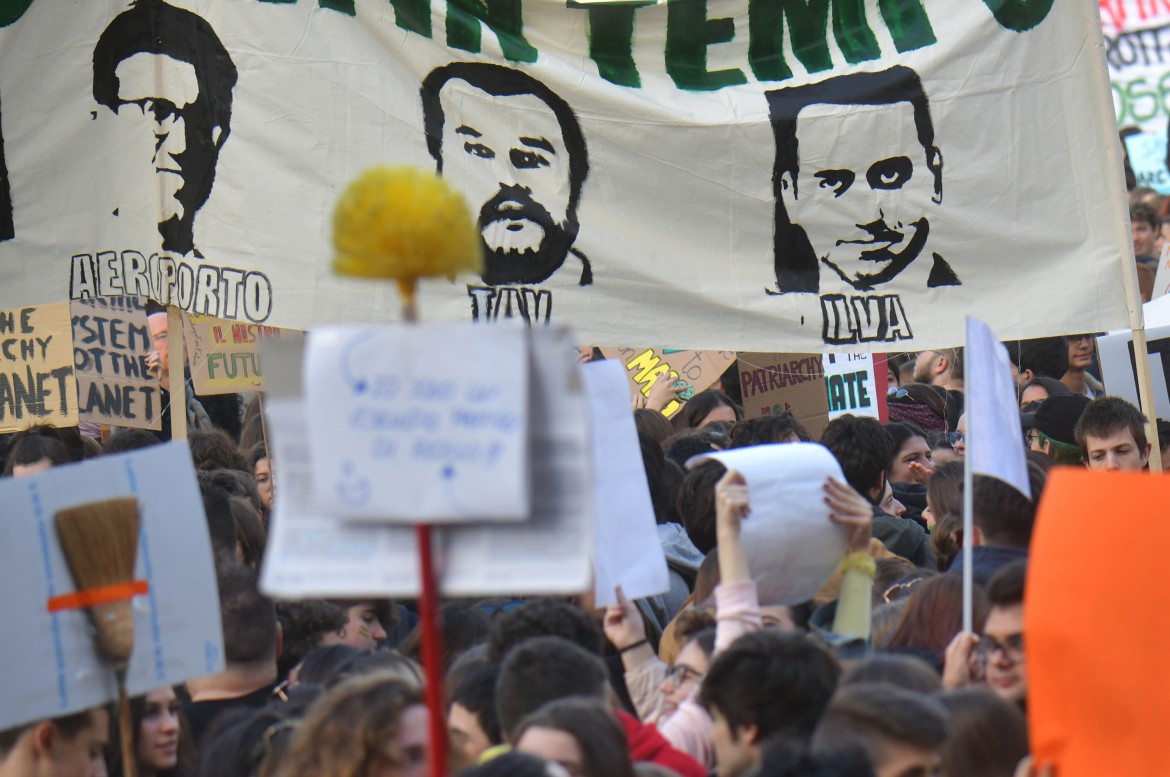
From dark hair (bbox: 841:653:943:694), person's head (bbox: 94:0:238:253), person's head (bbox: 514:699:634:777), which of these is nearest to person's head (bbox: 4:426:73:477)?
person's head (bbox: 94:0:238:253)

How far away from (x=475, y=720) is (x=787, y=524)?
0.93m

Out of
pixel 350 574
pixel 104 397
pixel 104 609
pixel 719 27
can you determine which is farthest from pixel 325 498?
pixel 104 397

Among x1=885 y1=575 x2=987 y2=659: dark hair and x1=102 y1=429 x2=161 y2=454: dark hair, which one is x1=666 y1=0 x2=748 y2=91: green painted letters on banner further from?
x1=885 y1=575 x2=987 y2=659: dark hair

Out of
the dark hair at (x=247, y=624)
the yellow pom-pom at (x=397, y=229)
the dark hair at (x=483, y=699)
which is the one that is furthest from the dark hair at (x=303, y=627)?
the yellow pom-pom at (x=397, y=229)

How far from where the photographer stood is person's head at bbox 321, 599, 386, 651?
476 cm

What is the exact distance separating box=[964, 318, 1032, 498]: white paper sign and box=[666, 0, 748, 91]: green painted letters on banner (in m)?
2.39

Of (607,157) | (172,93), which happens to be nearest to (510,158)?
(607,157)

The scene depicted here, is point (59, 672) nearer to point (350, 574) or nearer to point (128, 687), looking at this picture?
point (128, 687)

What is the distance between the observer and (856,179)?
597 centimetres

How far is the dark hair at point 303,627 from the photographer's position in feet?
15.1

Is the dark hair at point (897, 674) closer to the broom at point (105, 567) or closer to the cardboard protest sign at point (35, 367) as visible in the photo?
the broom at point (105, 567)

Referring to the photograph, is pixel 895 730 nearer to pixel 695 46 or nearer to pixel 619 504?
pixel 619 504

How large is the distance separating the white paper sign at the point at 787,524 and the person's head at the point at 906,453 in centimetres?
271

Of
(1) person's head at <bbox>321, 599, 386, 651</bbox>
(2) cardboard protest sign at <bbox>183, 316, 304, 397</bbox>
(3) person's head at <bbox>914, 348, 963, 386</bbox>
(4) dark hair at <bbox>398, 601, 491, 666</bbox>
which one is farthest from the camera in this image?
(3) person's head at <bbox>914, 348, 963, 386</bbox>
